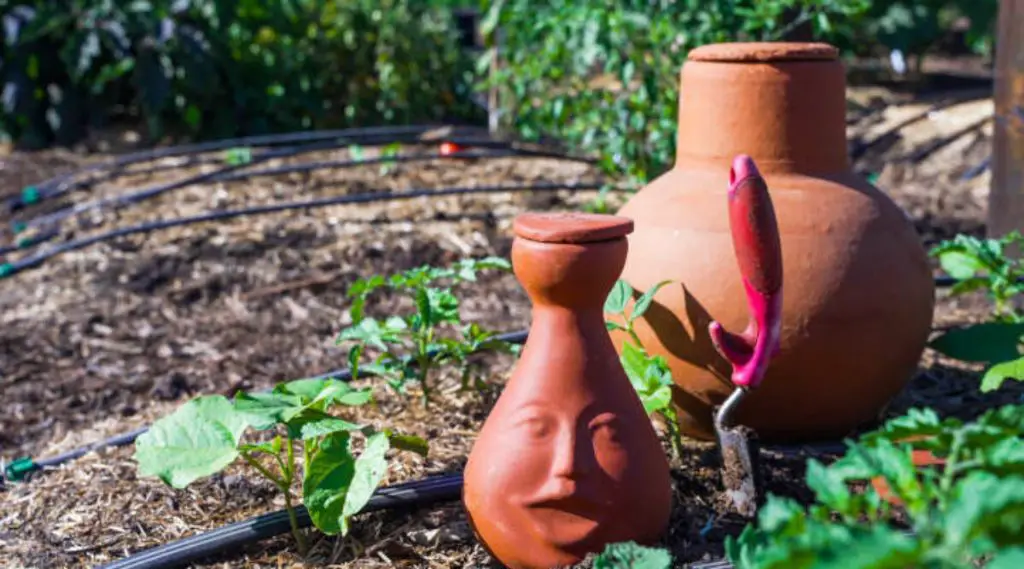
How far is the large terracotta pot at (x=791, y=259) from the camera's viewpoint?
7.59 feet

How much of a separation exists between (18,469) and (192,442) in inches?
37.8

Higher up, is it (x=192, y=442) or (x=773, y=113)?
(x=773, y=113)

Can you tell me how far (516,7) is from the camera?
208 inches

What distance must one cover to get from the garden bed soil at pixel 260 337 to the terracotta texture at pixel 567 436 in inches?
8.5

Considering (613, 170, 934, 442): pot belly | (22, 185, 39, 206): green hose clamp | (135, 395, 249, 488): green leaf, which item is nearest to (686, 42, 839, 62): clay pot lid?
(613, 170, 934, 442): pot belly

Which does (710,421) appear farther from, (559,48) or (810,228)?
(559,48)

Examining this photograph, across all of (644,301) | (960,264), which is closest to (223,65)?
(960,264)

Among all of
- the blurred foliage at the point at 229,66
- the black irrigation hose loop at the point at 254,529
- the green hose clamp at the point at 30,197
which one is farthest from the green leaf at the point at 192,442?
the blurred foliage at the point at 229,66

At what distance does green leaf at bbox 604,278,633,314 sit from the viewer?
233 centimetres

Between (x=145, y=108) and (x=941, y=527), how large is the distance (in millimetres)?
7543

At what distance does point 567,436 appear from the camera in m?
1.86

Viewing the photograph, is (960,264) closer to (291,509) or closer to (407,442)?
(407,442)

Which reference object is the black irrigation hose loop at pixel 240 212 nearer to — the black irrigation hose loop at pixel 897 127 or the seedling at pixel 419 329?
the black irrigation hose loop at pixel 897 127

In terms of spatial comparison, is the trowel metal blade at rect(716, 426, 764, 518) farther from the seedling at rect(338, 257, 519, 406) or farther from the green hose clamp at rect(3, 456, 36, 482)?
the green hose clamp at rect(3, 456, 36, 482)
